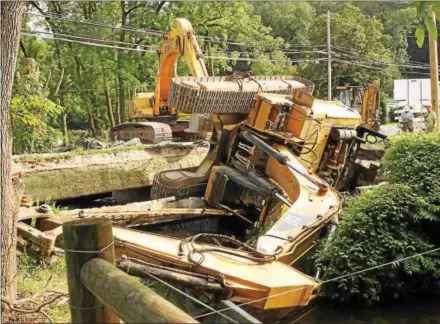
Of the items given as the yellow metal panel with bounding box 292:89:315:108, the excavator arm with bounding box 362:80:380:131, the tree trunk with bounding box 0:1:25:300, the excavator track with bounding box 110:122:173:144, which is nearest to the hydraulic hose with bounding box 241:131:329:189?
the yellow metal panel with bounding box 292:89:315:108

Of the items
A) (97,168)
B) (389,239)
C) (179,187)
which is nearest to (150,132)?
(97,168)

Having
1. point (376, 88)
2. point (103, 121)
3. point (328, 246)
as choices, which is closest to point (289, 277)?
point (328, 246)

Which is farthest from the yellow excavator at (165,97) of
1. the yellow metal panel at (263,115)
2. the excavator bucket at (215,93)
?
the yellow metal panel at (263,115)

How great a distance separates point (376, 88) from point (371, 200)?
11319 millimetres

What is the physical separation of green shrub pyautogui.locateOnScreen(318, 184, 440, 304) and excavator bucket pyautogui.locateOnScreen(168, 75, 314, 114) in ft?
9.28

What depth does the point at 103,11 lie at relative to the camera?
23.6 meters

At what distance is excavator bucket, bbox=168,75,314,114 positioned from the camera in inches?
325

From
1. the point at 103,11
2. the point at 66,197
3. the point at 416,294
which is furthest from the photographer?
the point at 103,11

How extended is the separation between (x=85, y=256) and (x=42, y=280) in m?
1.92

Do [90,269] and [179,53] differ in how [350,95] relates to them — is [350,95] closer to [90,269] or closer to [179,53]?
[179,53]

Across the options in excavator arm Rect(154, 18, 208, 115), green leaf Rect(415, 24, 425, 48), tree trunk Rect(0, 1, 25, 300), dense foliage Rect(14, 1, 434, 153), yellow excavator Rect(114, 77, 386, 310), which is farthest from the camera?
dense foliage Rect(14, 1, 434, 153)

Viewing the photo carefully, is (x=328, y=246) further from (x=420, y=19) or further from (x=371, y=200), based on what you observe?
(x=420, y=19)

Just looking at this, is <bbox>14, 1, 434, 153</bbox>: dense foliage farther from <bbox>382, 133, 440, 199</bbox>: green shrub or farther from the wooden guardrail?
the wooden guardrail

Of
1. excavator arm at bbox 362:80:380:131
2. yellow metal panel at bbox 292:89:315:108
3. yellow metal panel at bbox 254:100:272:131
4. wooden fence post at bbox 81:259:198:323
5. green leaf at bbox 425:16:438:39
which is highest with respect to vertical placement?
green leaf at bbox 425:16:438:39
